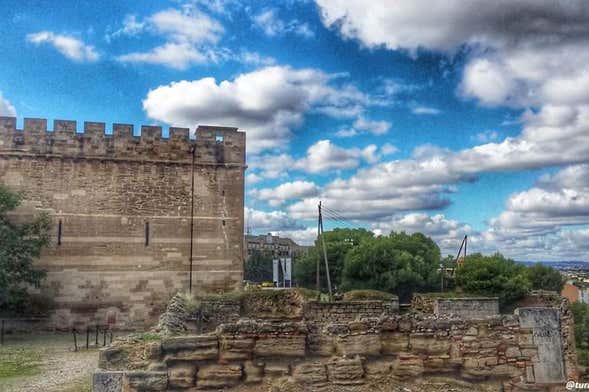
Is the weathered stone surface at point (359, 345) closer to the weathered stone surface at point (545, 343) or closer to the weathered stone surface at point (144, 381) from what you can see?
the weathered stone surface at point (545, 343)

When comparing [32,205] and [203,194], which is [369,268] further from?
[32,205]

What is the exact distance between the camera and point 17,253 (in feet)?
57.0

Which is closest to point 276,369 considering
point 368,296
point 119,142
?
point 368,296

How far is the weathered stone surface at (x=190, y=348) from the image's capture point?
747 cm

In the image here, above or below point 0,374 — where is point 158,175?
above

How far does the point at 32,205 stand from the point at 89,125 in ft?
11.7

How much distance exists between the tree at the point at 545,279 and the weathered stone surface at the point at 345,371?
44934 mm

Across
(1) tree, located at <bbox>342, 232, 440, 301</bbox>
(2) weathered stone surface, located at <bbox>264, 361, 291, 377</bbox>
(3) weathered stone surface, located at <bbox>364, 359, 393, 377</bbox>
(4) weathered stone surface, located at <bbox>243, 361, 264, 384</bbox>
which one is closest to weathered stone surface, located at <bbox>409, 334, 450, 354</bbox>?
(3) weathered stone surface, located at <bbox>364, 359, 393, 377</bbox>

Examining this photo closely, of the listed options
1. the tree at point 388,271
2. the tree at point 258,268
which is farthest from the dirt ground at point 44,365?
the tree at point 258,268

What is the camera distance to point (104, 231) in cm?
1995

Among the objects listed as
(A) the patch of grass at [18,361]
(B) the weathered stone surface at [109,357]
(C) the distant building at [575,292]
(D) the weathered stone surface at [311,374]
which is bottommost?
(C) the distant building at [575,292]

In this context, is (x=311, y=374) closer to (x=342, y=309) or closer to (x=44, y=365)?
(x=342, y=309)

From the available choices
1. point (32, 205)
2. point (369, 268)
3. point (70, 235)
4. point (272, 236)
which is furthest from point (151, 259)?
point (272, 236)

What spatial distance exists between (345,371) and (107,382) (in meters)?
3.28
